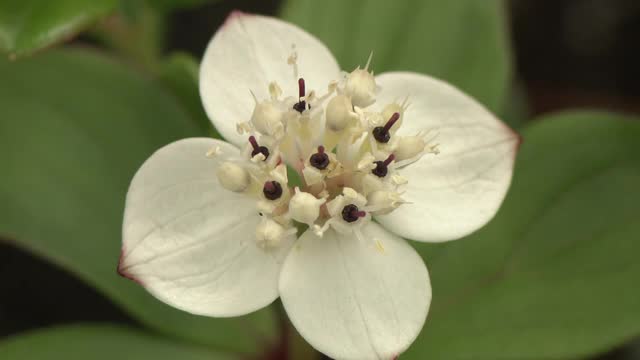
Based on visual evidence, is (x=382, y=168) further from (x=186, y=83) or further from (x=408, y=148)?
(x=186, y=83)

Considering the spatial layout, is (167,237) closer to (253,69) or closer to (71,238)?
(253,69)

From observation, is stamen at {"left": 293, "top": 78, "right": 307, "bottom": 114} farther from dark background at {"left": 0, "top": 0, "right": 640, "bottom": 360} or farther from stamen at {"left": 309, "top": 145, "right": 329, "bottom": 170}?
dark background at {"left": 0, "top": 0, "right": 640, "bottom": 360}

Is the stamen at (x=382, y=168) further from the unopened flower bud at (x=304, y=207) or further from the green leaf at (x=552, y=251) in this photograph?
the green leaf at (x=552, y=251)

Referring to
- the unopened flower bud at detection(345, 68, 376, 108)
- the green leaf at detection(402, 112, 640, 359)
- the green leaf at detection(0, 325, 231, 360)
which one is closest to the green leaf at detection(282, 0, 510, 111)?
the green leaf at detection(402, 112, 640, 359)

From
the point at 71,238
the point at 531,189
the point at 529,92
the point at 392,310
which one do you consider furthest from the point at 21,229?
the point at 529,92

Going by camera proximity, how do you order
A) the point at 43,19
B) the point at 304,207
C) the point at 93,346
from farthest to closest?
the point at 93,346, the point at 43,19, the point at 304,207

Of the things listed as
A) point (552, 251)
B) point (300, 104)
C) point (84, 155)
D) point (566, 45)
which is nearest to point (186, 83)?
point (84, 155)
